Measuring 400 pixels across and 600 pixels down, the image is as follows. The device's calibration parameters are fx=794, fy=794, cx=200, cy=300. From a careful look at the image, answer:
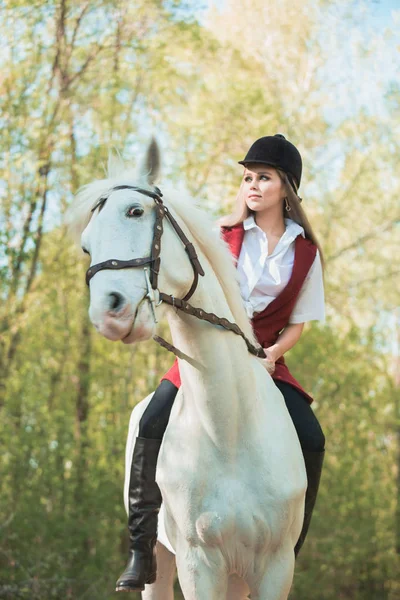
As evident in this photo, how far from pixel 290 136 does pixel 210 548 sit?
13.0m

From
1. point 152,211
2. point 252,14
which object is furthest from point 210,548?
point 252,14

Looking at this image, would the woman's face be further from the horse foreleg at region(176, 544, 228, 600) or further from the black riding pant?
the horse foreleg at region(176, 544, 228, 600)

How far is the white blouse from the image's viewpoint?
164 inches

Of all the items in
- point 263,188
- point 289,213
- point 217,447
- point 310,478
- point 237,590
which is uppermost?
point 263,188

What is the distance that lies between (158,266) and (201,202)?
674mm

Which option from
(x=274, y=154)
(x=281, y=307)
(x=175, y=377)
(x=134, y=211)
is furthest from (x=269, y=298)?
(x=134, y=211)

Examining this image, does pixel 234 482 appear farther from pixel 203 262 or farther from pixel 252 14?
pixel 252 14

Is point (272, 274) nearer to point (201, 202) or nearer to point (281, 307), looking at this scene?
point (281, 307)

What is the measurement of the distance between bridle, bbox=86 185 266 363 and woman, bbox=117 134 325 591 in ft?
1.95

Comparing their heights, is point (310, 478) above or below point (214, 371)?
below

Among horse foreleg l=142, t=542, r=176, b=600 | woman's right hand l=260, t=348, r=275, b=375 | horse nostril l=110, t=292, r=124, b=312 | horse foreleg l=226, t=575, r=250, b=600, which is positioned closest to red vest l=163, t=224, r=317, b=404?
woman's right hand l=260, t=348, r=275, b=375

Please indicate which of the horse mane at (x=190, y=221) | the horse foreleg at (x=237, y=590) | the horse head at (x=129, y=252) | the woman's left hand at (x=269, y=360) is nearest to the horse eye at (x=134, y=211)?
the horse head at (x=129, y=252)

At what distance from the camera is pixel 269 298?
4.18 metres

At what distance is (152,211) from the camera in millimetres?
3250
